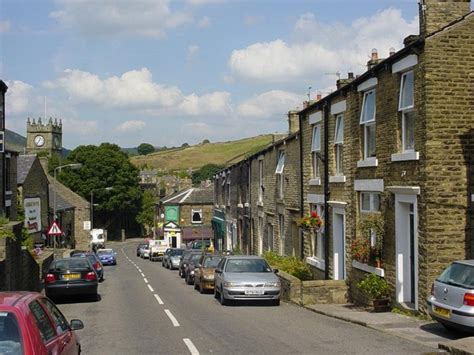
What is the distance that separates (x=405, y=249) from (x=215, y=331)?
479 cm

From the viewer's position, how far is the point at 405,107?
15102 mm

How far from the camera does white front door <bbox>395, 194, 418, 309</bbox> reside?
1517 cm

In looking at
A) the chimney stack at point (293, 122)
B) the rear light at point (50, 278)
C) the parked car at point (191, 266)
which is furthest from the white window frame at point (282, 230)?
the rear light at point (50, 278)

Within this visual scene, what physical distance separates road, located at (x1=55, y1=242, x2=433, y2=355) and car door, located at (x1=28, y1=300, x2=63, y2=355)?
433cm

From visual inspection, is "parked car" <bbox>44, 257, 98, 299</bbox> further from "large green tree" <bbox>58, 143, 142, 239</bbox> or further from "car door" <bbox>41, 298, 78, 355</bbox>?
"large green tree" <bbox>58, 143, 142, 239</bbox>

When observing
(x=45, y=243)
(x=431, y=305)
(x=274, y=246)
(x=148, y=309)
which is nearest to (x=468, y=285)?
(x=431, y=305)

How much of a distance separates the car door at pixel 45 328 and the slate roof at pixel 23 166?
39.3 meters

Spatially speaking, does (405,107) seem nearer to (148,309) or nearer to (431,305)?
(431,305)

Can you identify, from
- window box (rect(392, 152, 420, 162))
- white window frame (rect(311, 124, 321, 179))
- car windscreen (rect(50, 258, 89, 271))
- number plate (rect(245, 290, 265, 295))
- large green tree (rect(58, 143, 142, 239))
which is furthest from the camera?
large green tree (rect(58, 143, 142, 239))

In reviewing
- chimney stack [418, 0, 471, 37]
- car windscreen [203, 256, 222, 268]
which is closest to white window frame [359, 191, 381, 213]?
chimney stack [418, 0, 471, 37]

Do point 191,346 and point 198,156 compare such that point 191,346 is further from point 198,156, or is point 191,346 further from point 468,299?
point 198,156

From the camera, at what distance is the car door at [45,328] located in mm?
6594

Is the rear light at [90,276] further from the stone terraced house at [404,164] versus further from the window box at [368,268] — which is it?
the window box at [368,268]

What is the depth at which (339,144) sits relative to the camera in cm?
2055
